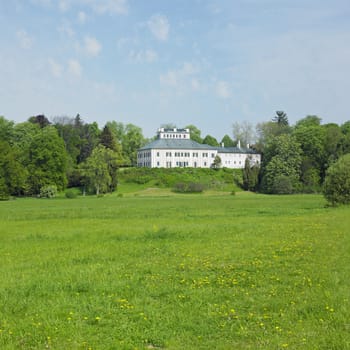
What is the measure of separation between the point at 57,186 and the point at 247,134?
8297 cm

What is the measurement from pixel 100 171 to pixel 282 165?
129 ft

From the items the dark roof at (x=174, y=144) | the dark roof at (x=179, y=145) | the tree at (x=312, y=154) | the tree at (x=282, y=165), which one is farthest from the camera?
the dark roof at (x=179, y=145)

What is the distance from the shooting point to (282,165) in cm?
10100

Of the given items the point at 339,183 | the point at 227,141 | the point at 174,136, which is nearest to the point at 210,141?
the point at 227,141

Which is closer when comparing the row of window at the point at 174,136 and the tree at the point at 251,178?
the tree at the point at 251,178

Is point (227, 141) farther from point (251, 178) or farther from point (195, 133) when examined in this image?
point (251, 178)

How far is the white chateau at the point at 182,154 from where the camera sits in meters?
129

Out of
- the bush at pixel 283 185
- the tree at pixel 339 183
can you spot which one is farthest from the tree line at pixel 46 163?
the tree at pixel 339 183

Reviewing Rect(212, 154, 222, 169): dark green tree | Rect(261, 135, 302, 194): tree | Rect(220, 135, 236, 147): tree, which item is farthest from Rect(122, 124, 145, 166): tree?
Rect(261, 135, 302, 194): tree

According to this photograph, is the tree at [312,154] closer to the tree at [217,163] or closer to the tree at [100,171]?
the tree at [217,163]

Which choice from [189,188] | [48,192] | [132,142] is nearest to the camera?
[48,192]

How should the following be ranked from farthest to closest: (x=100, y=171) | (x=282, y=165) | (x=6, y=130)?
(x=6, y=130) → (x=282, y=165) → (x=100, y=171)

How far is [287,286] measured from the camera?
1100 centimetres

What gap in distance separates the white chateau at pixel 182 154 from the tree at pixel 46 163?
37759 millimetres
